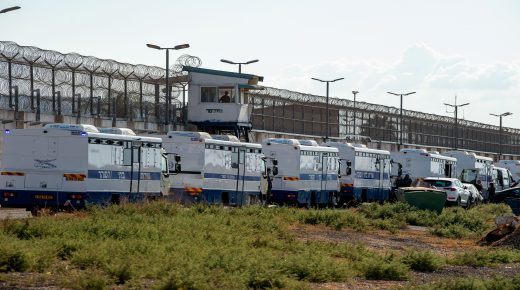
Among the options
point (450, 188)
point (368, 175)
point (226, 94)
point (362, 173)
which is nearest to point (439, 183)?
point (450, 188)

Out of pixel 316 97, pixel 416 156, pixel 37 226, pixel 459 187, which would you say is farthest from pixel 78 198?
pixel 316 97

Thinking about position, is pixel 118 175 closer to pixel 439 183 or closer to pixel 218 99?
pixel 439 183

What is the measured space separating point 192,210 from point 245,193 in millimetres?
12251

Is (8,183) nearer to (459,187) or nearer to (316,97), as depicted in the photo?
(459,187)

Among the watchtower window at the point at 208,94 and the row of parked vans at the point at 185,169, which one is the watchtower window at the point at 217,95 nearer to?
the watchtower window at the point at 208,94

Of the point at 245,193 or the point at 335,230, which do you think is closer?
the point at 335,230

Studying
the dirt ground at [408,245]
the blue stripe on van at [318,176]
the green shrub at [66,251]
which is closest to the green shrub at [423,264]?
the dirt ground at [408,245]

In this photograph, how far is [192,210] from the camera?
101 ft

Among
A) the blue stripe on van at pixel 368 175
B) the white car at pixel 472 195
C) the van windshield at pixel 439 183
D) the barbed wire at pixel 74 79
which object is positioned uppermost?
the barbed wire at pixel 74 79

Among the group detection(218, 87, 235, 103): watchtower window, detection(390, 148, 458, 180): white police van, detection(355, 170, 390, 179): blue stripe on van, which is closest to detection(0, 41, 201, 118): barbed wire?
detection(218, 87, 235, 103): watchtower window

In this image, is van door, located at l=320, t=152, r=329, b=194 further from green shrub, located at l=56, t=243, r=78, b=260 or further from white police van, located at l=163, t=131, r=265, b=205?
green shrub, located at l=56, t=243, r=78, b=260

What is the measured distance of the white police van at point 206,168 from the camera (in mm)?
39469

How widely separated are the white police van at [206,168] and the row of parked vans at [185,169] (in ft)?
0.12

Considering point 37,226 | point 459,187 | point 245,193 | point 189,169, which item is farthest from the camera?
point 459,187
